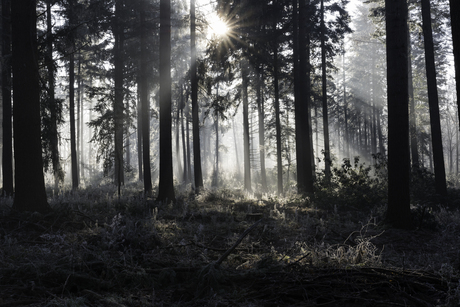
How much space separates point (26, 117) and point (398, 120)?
8990mm

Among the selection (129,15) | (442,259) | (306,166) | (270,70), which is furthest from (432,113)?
(129,15)

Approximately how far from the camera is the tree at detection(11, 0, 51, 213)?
7297 millimetres

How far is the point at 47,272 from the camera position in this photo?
383 cm

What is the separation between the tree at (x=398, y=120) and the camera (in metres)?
7.39

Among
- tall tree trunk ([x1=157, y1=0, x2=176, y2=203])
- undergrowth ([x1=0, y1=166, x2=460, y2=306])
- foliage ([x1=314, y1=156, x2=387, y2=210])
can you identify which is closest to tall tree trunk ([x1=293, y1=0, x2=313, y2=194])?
foliage ([x1=314, y1=156, x2=387, y2=210])

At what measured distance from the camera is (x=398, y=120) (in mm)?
7434

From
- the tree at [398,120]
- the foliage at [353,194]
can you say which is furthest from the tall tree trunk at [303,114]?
the tree at [398,120]

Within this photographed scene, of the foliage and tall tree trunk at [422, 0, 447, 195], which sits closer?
the foliage

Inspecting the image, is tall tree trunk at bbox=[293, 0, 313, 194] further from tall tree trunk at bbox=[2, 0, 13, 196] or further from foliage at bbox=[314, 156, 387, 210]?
tall tree trunk at bbox=[2, 0, 13, 196]

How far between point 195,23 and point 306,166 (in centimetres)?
931

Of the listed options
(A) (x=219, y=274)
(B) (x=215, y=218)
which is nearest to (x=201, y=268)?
(A) (x=219, y=274)

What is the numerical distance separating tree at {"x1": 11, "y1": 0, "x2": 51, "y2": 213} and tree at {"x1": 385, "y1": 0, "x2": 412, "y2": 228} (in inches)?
336

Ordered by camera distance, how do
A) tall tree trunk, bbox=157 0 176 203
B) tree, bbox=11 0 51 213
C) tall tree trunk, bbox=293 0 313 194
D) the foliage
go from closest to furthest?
1. tree, bbox=11 0 51 213
2. the foliage
3. tall tree trunk, bbox=157 0 176 203
4. tall tree trunk, bbox=293 0 313 194

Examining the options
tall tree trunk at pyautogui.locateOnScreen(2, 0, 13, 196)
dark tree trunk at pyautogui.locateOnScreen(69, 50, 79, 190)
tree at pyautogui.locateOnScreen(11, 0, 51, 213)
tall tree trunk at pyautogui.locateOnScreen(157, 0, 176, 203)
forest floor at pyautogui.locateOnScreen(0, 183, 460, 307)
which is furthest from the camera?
dark tree trunk at pyautogui.locateOnScreen(69, 50, 79, 190)
